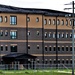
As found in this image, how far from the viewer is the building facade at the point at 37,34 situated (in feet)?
252

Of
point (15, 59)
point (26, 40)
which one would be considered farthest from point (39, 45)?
point (15, 59)

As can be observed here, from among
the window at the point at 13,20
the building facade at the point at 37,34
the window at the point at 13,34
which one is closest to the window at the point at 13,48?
the building facade at the point at 37,34

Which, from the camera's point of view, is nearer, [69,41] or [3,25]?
[3,25]

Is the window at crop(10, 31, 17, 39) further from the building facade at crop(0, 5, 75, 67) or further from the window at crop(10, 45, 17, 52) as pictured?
the window at crop(10, 45, 17, 52)

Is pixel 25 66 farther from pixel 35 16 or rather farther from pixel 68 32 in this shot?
A: pixel 68 32

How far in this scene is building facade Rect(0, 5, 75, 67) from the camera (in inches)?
3024

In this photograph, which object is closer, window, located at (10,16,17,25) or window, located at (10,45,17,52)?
window, located at (10,16,17,25)

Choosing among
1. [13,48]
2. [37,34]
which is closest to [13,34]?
[13,48]

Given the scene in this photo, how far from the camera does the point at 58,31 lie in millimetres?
85312

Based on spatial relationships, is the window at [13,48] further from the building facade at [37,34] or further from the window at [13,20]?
the window at [13,20]

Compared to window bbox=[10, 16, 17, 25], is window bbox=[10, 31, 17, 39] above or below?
below

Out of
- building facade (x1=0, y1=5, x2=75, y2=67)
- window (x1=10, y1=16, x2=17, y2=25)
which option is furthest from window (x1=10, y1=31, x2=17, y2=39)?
window (x1=10, y1=16, x2=17, y2=25)

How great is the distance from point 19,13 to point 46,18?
7.56 metres

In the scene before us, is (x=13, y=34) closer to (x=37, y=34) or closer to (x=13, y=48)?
(x=13, y=48)
